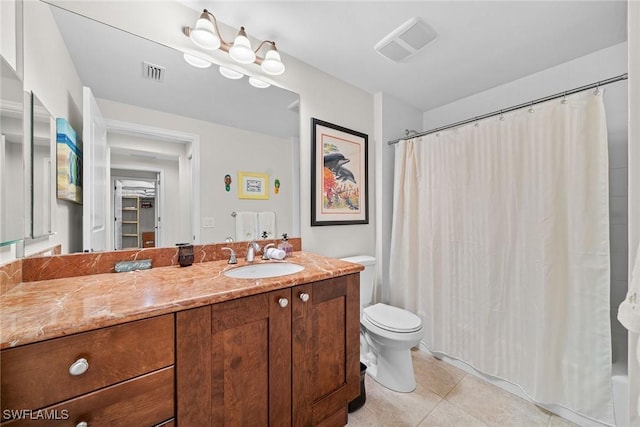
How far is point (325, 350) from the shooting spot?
3.86 feet

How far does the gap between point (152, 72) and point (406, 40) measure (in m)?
1.54

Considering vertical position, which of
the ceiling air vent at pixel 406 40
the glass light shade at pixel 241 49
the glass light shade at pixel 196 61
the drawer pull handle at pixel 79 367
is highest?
the ceiling air vent at pixel 406 40

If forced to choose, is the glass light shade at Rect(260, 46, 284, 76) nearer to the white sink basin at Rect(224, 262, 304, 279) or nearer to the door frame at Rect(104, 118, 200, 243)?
the door frame at Rect(104, 118, 200, 243)

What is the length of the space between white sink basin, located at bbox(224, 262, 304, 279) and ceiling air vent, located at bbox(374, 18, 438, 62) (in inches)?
61.3

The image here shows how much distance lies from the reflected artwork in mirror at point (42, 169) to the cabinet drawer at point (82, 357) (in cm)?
62

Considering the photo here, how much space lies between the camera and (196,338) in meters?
0.82

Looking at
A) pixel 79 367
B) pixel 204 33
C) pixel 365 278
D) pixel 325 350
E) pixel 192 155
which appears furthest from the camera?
pixel 365 278

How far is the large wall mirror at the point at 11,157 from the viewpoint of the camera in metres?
0.78

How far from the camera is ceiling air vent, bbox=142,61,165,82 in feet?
4.18

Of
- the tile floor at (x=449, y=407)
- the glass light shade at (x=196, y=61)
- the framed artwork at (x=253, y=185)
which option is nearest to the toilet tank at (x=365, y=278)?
the tile floor at (x=449, y=407)

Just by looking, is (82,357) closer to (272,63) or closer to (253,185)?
(253,185)

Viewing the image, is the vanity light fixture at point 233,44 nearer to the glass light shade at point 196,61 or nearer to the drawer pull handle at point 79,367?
the glass light shade at point 196,61

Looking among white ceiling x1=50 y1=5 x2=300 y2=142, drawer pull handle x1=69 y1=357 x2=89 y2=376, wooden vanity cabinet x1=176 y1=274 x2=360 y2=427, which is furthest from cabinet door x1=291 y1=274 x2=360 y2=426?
white ceiling x1=50 y1=5 x2=300 y2=142

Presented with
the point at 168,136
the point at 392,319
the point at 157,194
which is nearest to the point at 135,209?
the point at 157,194
